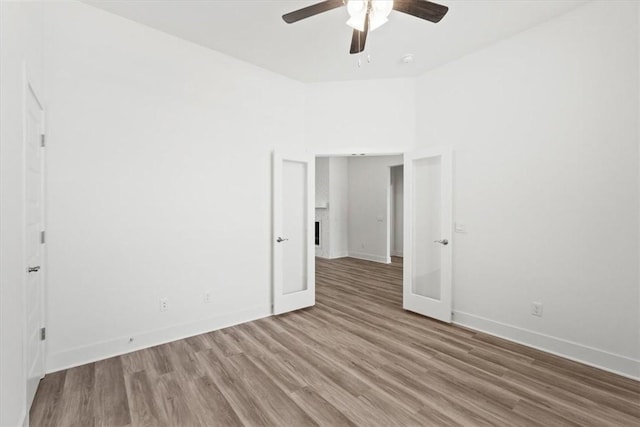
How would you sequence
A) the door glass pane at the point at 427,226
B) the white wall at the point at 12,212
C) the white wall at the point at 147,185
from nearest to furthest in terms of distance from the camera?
the white wall at the point at 12,212 < the white wall at the point at 147,185 < the door glass pane at the point at 427,226

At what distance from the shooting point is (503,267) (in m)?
3.23

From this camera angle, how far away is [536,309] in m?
2.97

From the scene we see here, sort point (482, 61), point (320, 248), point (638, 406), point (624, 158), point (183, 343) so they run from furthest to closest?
1. point (320, 248)
2. point (482, 61)
3. point (183, 343)
4. point (624, 158)
5. point (638, 406)

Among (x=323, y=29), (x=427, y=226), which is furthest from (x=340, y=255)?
(x=323, y=29)

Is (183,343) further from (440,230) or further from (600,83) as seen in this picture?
(600,83)

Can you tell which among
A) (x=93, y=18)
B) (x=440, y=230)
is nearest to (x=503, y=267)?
(x=440, y=230)

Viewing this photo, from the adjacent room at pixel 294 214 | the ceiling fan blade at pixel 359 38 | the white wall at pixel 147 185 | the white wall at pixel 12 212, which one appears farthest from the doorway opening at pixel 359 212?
the white wall at pixel 12 212

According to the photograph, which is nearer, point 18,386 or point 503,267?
point 18,386

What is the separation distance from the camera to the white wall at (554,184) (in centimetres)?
247

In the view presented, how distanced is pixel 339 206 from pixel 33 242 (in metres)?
6.64

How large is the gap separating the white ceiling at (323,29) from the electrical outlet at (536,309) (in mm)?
2794

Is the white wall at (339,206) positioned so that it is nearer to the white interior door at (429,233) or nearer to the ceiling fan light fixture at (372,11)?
the white interior door at (429,233)

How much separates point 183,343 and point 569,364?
3.66 m

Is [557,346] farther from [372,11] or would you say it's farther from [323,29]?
[323,29]
